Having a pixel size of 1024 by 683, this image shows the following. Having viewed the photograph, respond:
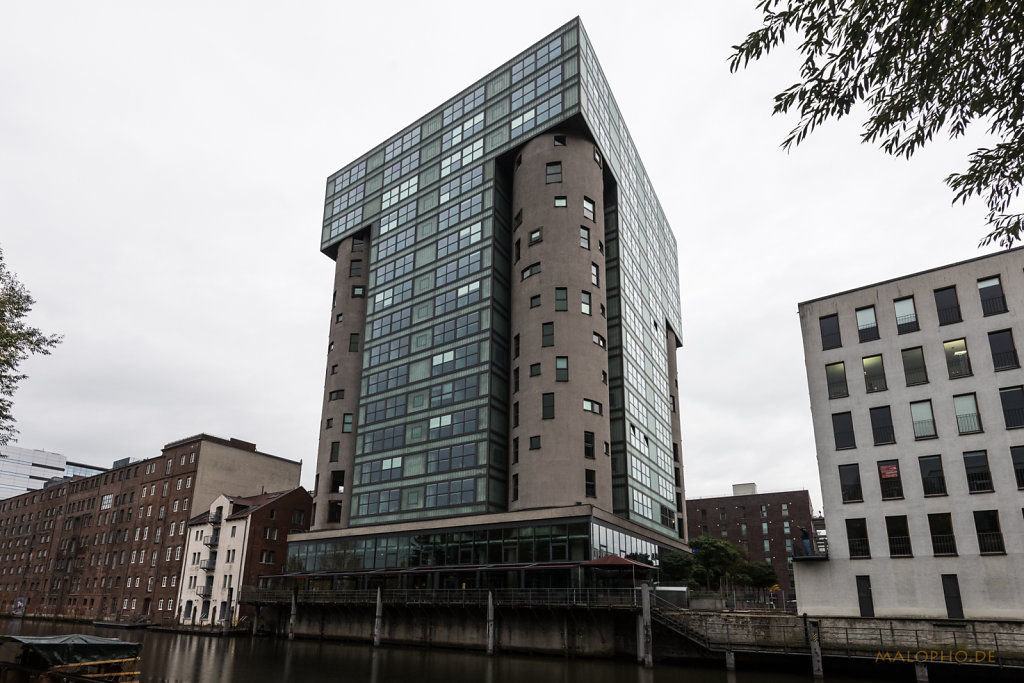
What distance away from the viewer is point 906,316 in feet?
142

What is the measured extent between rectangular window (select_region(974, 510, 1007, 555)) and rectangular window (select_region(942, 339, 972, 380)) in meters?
8.25

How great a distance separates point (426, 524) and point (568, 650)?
16.8m

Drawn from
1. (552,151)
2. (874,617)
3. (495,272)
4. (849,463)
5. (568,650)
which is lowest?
(568,650)

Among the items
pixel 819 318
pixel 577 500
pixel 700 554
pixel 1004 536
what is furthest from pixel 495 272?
pixel 1004 536

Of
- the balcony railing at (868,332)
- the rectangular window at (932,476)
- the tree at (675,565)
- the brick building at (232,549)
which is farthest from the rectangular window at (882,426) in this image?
the brick building at (232,549)

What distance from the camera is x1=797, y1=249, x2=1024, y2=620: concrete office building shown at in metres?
36.8

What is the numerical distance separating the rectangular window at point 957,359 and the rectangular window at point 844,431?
6397mm

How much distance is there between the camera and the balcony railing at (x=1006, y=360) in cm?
3891

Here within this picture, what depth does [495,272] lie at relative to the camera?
62.7 m

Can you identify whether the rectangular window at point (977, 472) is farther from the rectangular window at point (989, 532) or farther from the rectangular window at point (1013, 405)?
the rectangular window at point (1013, 405)

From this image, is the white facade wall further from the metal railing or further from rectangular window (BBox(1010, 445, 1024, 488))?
rectangular window (BBox(1010, 445, 1024, 488))

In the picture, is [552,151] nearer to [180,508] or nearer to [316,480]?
[316,480]

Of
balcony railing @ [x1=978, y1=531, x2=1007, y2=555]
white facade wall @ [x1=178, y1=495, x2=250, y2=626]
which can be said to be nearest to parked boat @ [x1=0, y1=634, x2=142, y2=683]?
balcony railing @ [x1=978, y1=531, x2=1007, y2=555]

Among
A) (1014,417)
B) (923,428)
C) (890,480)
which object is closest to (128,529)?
(890,480)
